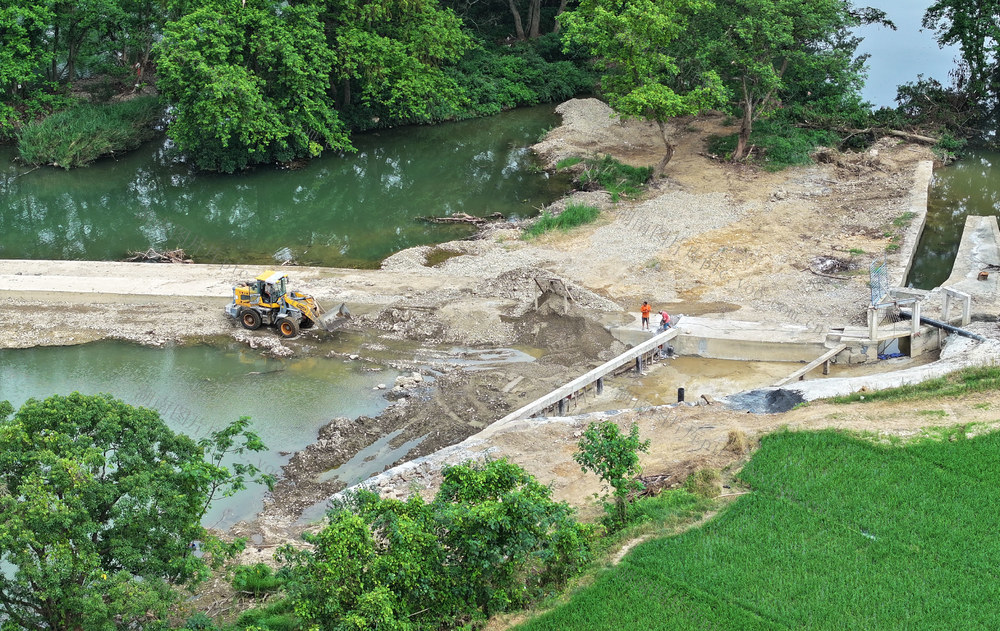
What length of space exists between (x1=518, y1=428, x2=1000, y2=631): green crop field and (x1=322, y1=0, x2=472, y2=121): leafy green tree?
101 ft

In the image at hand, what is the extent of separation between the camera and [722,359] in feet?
82.8

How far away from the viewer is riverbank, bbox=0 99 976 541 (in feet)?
79.0

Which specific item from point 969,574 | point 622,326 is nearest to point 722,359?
point 622,326

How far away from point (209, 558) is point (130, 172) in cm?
3335

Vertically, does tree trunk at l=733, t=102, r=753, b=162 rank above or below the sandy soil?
above

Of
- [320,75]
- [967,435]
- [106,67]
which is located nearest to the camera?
[967,435]

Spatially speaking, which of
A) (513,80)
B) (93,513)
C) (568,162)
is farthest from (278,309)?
(513,80)

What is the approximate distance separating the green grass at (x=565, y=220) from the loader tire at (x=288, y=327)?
10.2m

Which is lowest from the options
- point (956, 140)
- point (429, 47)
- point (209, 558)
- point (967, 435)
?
point (209, 558)

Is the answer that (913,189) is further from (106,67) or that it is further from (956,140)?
(106,67)

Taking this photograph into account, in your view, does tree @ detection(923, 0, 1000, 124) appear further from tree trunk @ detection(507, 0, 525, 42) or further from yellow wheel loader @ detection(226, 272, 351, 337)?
yellow wheel loader @ detection(226, 272, 351, 337)

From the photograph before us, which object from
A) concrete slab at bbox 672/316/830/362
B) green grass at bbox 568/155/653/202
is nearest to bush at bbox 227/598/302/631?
concrete slab at bbox 672/316/830/362

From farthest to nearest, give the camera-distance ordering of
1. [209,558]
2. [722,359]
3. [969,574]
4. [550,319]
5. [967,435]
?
[550,319]
[722,359]
[967,435]
[209,558]
[969,574]

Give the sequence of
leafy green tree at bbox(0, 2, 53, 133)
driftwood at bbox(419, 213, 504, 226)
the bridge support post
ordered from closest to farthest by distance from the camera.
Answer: the bridge support post < driftwood at bbox(419, 213, 504, 226) < leafy green tree at bbox(0, 2, 53, 133)
